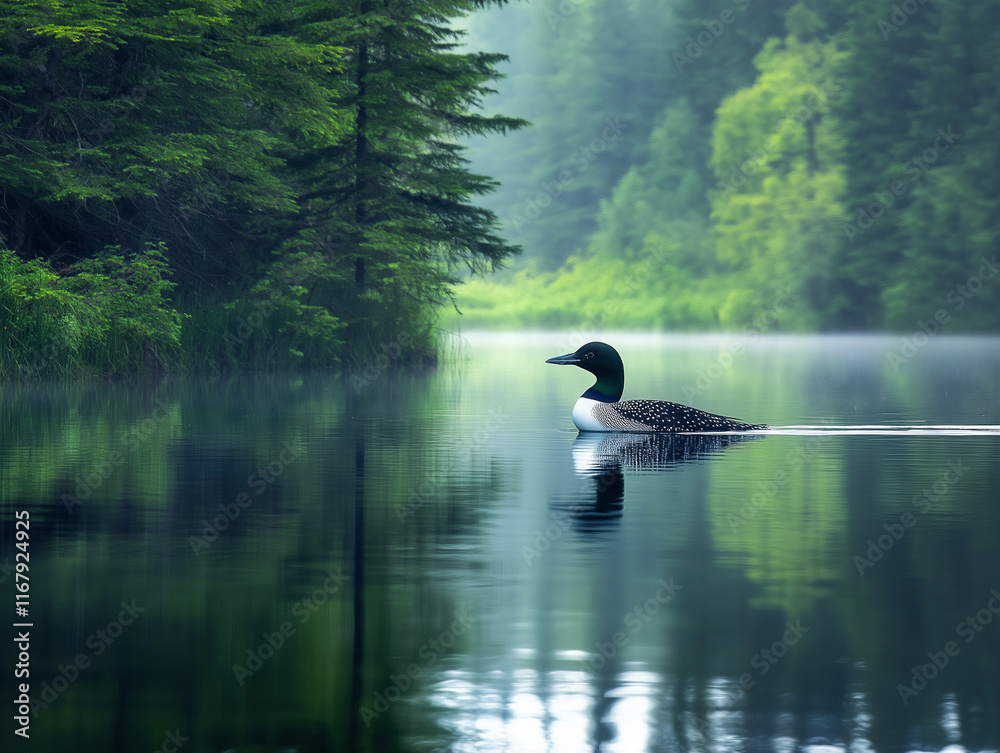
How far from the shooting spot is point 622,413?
14414 mm

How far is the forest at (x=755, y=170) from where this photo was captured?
185ft

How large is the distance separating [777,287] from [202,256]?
40.6 m

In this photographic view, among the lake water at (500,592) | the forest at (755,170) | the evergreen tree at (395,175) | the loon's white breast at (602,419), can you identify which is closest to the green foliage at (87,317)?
the evergreen tree at (395,175)

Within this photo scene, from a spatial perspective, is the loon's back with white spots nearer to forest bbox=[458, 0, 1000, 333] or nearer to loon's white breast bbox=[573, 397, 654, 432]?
loon's white breast bbox=[573, 397, 654, 432]

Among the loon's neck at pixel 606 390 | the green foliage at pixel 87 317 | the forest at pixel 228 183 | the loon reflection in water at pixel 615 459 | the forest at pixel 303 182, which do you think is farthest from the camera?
the forest at pixel 303 182

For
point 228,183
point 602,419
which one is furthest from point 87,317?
point 602,419

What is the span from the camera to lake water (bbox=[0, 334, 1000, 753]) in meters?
4.42

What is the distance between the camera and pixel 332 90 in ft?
78.5

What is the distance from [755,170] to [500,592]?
6493cm

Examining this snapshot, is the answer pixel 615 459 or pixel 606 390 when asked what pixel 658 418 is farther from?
pixel 615 459

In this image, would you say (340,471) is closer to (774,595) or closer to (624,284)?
(774,595)

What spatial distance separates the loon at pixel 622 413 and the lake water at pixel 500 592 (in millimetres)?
731

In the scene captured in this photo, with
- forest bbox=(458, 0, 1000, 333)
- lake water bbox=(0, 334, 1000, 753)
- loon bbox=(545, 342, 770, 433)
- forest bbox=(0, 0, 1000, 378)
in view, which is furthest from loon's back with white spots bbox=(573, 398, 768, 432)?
forest bbox=(458, 0, 1000, 333)

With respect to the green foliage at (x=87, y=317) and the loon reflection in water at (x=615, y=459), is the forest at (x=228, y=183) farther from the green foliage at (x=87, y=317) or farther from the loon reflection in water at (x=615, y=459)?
the loon reflection in water at (x=615, y=459)
